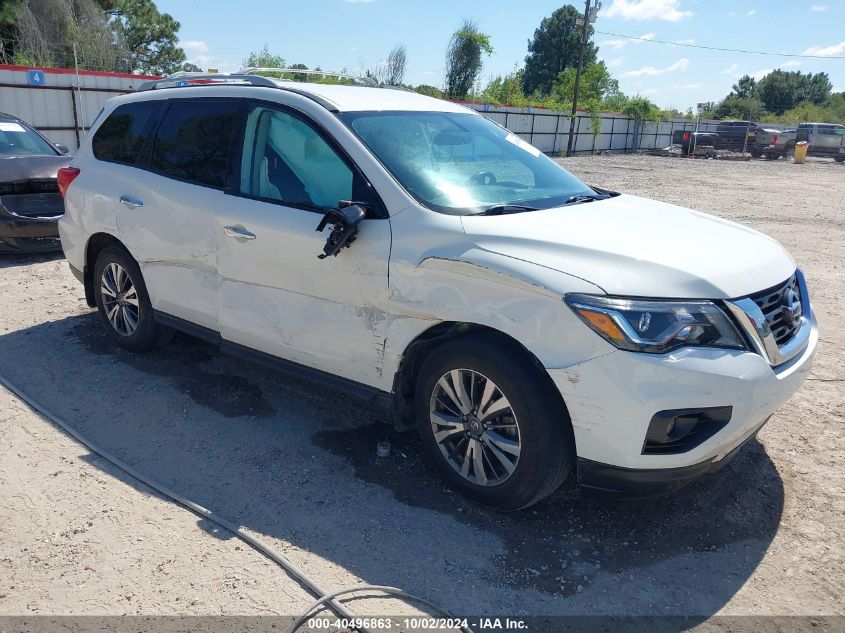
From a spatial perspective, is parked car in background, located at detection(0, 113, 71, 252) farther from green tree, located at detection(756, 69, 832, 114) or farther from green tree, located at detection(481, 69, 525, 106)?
green tree, located at detection(756, 69, 832, 114)

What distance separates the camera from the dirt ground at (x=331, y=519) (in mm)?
2848

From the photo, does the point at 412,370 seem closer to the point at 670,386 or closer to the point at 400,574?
the point at 400,574

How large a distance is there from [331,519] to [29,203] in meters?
6.75

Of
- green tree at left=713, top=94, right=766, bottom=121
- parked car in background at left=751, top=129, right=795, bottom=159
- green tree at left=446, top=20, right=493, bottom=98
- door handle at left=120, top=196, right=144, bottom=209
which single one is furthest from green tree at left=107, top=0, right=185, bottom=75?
green tree at left=713, top=94, right=766, bottom=121

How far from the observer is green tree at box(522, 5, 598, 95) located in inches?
3054

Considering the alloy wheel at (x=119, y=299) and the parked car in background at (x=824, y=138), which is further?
the parked car in background at (x=824, y=138)

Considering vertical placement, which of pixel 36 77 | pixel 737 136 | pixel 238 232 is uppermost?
pixel 36 77

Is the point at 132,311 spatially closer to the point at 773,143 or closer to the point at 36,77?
the point at 36,77

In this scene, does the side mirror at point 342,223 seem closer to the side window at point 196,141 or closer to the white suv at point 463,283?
the white suv at point 463,283

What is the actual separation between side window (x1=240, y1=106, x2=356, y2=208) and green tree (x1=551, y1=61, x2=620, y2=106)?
136 feet

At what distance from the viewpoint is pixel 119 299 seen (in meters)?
5.25

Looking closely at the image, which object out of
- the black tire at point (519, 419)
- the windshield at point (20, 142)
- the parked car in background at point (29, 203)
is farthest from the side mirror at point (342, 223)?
the windshield at point (20, 142)

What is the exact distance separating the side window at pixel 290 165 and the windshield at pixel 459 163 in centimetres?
24

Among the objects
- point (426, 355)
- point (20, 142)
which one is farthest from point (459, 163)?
point (20, 142)
